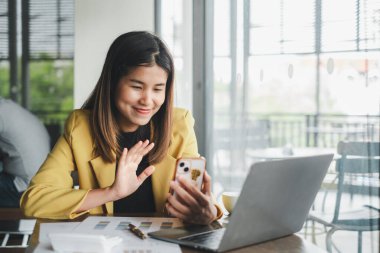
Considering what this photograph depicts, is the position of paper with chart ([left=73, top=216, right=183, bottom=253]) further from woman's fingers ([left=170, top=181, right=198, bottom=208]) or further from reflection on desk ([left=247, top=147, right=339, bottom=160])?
reflection on desk ([left=247, top=147, right=339, bottom=160])

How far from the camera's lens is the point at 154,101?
1559mm

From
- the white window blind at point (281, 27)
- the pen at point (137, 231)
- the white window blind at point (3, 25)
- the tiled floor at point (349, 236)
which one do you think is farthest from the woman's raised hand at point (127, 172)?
the white window blind at point (3, 25)

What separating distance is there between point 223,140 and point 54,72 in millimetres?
4314

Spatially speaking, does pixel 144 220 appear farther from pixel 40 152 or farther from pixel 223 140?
pixel 40 152

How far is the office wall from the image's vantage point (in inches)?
169

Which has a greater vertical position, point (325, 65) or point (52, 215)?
point (325, 65)

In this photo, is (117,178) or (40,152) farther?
(40,152)

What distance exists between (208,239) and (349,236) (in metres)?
1.31

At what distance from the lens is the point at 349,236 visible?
219 cm

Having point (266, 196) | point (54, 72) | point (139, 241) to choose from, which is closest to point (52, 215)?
point (139, 241)

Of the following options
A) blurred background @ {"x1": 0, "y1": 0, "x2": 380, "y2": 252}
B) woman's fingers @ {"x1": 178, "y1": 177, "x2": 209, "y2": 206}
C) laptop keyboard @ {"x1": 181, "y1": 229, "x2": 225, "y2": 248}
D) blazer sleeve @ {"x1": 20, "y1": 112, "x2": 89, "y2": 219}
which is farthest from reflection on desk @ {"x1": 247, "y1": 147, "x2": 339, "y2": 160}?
laptop keyboard @ {"x1": 181, "y1": 229, "x2": 225, "y2": 248}

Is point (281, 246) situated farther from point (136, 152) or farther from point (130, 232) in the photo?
point (136, 152)

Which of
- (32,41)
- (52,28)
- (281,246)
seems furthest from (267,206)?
(32,41)

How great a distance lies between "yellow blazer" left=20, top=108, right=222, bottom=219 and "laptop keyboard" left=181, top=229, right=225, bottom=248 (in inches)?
16.5
